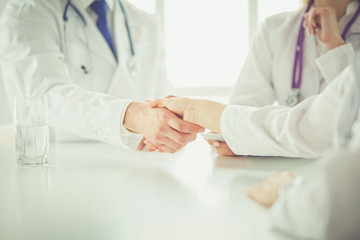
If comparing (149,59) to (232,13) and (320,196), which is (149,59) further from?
(232,13)

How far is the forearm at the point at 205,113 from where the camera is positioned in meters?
0.86

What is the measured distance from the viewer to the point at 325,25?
1.25 meters

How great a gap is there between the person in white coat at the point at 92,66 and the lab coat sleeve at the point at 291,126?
247 mm

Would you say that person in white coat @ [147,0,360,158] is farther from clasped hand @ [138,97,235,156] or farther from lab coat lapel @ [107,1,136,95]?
lab coat lapel @ [107,1,136,95]

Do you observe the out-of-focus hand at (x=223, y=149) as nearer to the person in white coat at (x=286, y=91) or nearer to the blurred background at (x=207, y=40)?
the person in white coat at (x=286, y=91)

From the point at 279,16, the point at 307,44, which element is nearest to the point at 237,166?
the point at 307,44

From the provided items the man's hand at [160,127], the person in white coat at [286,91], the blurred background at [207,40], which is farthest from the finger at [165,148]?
the blurred background at [207,40]

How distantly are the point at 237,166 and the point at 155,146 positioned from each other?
0.29m

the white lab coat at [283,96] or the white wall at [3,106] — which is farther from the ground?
the white lab coat at [283,96]

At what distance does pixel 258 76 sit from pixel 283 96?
13cm

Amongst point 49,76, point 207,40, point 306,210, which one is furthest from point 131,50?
point 207,40

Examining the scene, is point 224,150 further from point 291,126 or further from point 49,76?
point 49,76

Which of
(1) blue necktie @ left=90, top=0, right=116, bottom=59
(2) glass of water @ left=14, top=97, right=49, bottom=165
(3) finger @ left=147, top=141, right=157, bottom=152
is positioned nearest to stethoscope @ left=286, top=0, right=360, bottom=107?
(3) finger @ left=147, top=141, right=157, bottom=152

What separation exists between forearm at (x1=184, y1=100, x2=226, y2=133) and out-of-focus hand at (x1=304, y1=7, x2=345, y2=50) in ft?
2.02
